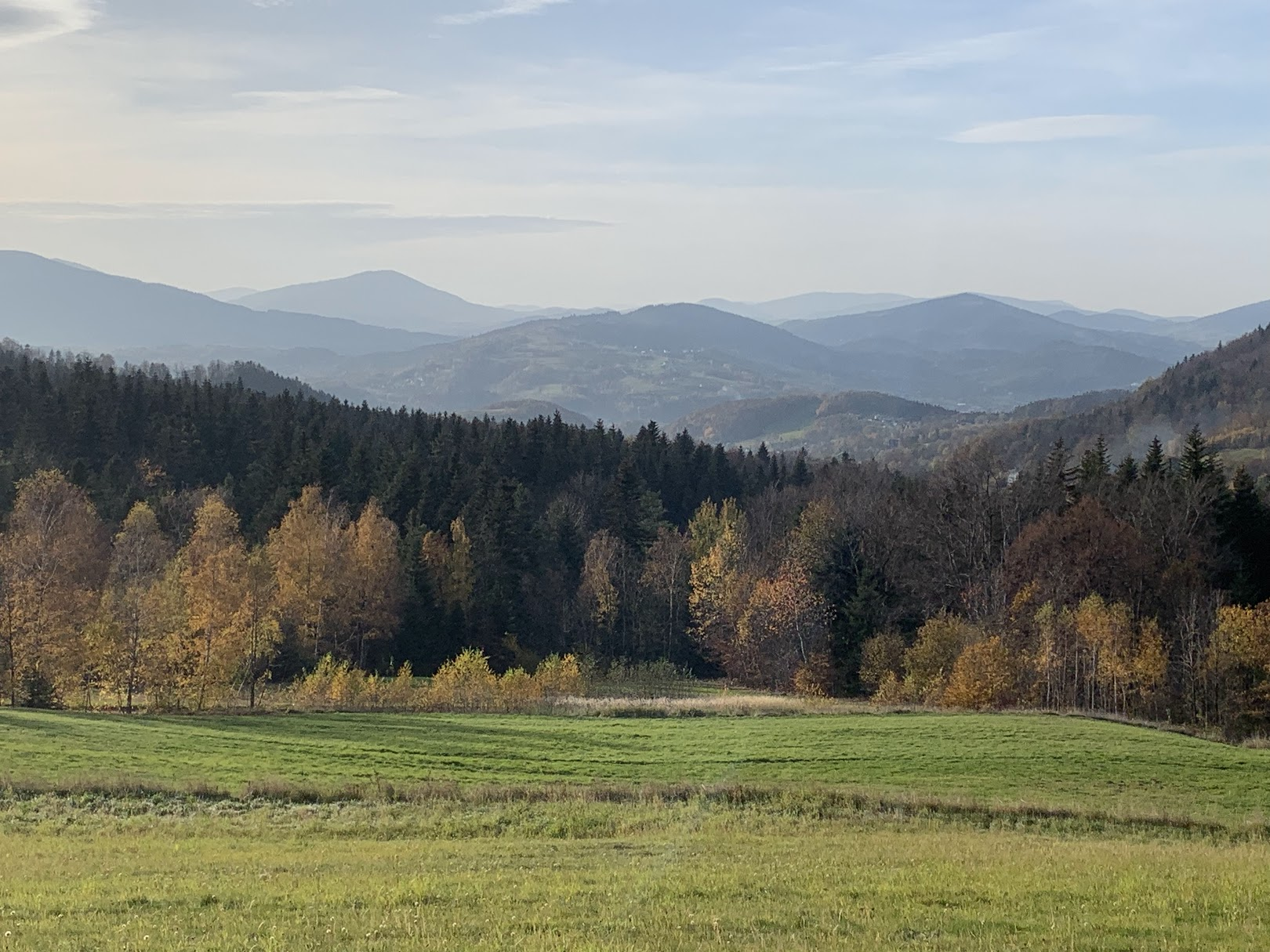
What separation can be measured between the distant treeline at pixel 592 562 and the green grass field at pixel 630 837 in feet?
48.0

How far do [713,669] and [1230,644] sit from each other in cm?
4420

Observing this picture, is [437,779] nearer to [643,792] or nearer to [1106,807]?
[643,792]

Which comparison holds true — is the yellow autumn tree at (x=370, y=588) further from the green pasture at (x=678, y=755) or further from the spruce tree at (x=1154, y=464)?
the spruce tree at (x=1154, y=464)

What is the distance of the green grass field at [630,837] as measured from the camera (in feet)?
47.9

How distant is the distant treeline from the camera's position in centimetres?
6116

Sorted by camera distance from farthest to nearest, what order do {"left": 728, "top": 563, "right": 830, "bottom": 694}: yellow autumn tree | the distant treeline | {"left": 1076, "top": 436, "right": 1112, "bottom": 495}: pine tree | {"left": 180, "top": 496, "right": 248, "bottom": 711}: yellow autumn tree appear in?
{"left": 728, "top": 563, "right": 830, "bottom": 694}: yellow autumn tree → {"left": 1076, "top": 436, "right": 1112, "bottom": 495}: pine tree → the distant treeline → {"left": 180, "top": 496, "right": 248, "bottom": 711}: yellow autumn tree

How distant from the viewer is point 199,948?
13.3 meters

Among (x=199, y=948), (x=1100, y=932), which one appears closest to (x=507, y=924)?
(x=199, y=948)

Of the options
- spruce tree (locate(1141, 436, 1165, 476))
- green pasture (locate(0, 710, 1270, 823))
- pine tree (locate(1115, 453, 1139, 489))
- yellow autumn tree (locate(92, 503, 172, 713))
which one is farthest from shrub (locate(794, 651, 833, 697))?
yellow autumn tree (locate(92, 503, 172, 713))

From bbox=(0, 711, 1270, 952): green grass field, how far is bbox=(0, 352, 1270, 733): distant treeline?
1462cm

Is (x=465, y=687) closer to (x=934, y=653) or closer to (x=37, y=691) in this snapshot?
(x=37, y=691)

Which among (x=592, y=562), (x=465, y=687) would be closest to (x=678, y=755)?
(x=465, y=687)

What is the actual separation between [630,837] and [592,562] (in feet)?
234

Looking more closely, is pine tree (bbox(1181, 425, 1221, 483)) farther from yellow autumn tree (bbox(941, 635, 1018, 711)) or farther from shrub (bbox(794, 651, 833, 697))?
shrub (bbox(794, 651, 833, 697))
